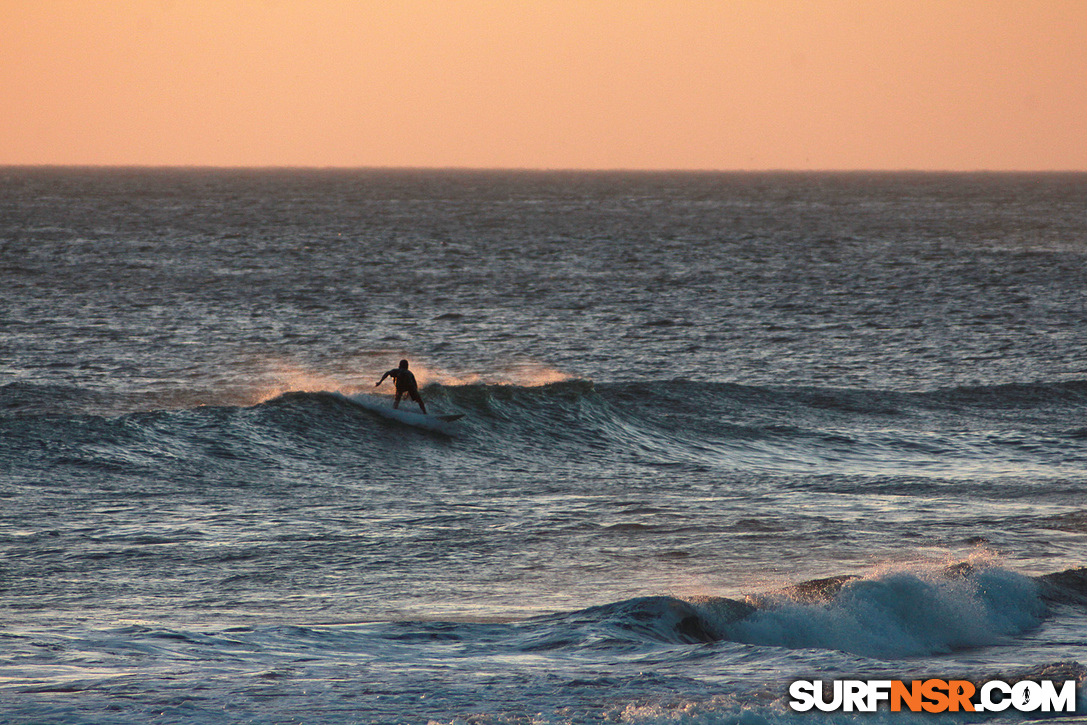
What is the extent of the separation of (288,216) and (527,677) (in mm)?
113410

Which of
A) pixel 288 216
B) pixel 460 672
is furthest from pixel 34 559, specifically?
pixel 288 216

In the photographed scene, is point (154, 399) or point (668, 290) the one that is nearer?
point (154, 399)

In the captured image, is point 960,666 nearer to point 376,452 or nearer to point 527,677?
point 527,677

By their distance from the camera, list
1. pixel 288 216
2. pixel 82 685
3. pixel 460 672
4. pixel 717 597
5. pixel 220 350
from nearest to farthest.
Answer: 1. pixel 82 685
2. pixel 460 672
3. pixel 717 597
4. pixel 220 350
5. pixel 288 216

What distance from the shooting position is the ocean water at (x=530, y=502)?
404 inches

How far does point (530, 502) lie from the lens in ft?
61.3

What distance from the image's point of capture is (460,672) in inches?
400

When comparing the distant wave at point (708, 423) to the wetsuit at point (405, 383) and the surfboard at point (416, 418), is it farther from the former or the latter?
the wetsuit at point (405, 383)
